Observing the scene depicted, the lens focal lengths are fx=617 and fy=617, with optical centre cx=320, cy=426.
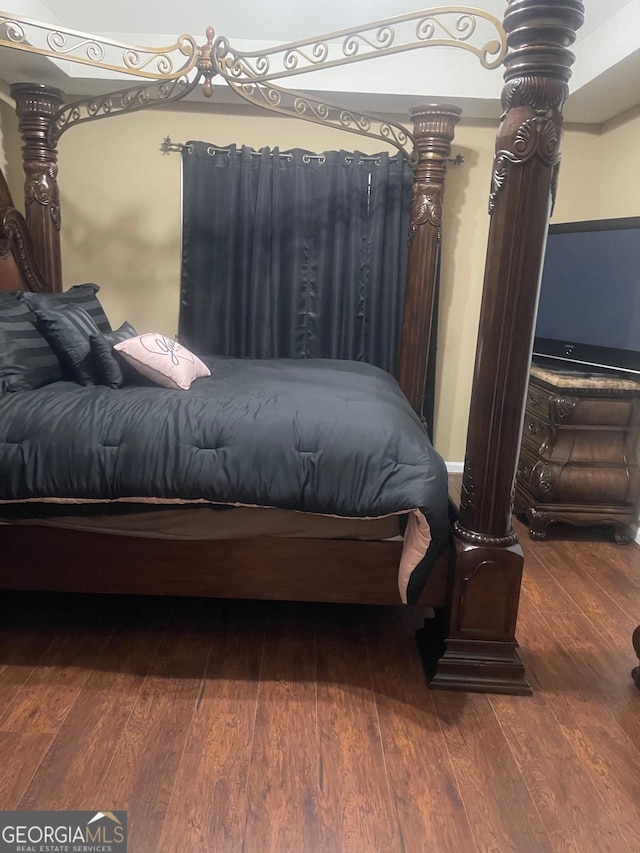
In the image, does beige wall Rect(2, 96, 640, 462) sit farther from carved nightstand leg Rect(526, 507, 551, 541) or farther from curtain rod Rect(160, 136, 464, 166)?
carved nightstand leg Rect(526, 507, 551, 541)

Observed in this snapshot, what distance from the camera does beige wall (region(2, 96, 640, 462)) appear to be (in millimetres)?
3609

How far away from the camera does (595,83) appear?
303 centimetres

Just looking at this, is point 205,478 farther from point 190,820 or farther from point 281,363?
point 281,363

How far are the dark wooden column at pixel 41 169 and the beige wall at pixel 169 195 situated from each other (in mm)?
580

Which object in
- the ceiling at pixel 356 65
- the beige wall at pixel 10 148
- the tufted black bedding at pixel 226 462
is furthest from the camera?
the beige wall at pixel 10 148

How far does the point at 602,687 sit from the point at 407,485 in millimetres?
935

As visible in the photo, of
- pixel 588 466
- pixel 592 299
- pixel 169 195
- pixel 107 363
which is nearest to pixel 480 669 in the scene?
pixel 588 466

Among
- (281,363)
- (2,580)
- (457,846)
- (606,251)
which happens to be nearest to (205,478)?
(2,580)

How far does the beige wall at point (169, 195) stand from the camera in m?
3.61

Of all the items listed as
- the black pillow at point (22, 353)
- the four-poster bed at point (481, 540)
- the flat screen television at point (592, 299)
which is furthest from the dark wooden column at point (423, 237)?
the black pillow at point (22, 353)

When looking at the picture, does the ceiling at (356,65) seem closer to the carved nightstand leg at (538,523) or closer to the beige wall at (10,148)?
the beige wall at (10,148)

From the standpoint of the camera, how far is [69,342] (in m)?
2.36

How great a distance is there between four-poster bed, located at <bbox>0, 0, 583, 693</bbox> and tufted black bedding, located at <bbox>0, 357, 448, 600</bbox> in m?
0.15

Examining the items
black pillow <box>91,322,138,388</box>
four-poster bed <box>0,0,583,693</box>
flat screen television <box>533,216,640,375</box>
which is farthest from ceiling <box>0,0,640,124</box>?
black pillow <box>91,322,138,388</box>
